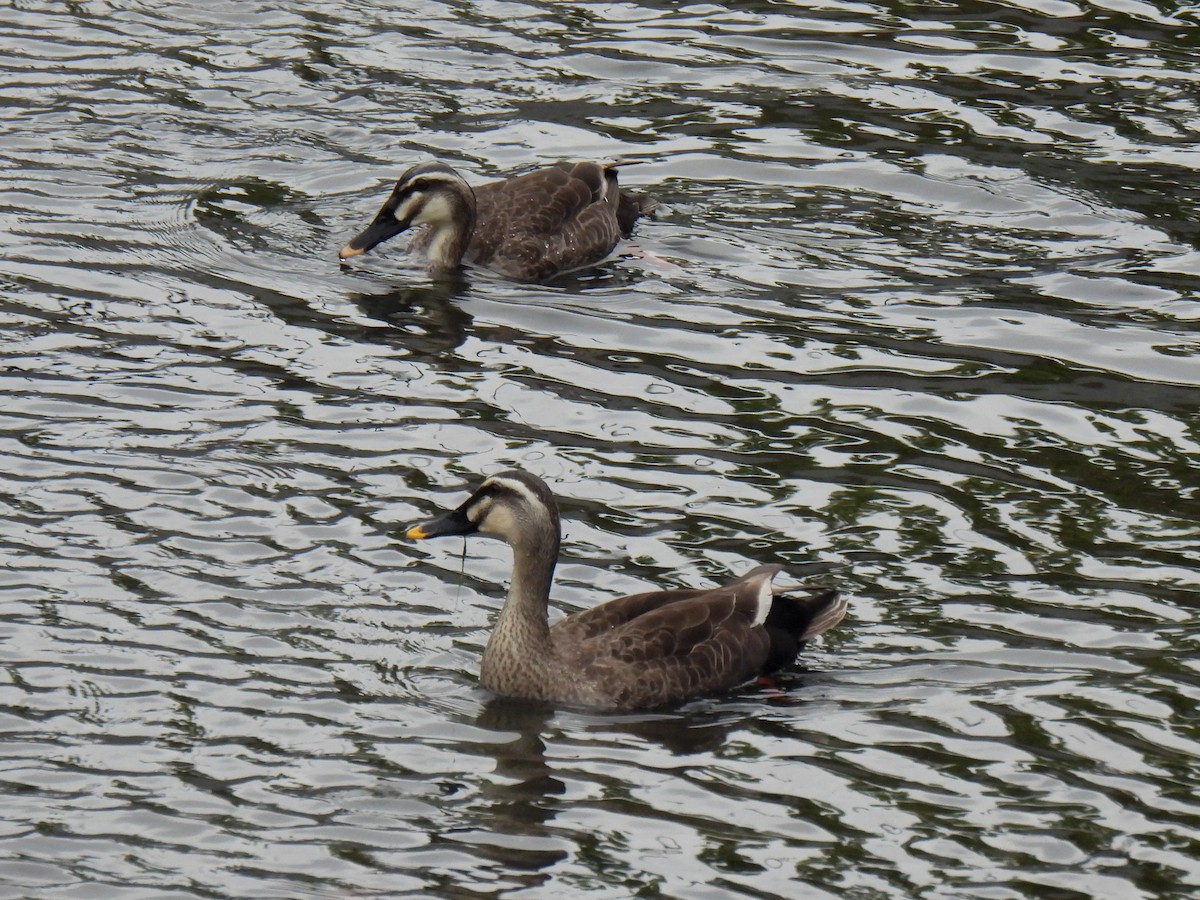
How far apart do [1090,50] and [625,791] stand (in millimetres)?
12561

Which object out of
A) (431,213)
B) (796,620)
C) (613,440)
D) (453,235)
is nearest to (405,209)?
(431,213)

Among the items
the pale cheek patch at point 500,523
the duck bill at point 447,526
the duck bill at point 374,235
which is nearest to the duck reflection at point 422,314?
the duck bill at point 374,235

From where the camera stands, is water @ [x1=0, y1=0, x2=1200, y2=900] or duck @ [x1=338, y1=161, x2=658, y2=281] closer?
water @ [x1=0, y1=0, x2=1200, y2=900]

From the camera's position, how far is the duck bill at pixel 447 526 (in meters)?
10.8

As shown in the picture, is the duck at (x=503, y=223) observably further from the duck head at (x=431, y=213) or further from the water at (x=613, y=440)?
the water at (x=613, y=440)

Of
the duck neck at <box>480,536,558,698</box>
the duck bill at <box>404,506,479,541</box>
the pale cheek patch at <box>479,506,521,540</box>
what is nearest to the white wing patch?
the duck neck at <box>480,536,558,698</box>

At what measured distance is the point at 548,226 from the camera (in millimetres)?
16422

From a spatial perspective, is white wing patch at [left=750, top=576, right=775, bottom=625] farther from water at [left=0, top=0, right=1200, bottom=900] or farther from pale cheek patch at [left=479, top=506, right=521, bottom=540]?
pale cheek patch at [left=479, top=506, right=521, bottom=540]

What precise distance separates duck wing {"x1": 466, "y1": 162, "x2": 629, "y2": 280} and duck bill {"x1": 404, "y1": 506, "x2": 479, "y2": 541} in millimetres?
5783

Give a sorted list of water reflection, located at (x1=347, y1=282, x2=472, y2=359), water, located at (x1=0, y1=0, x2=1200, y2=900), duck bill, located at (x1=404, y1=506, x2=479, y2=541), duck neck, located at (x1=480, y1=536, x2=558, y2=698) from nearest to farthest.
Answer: water, located at (x1=0, y1=0, x2=1200, y2=900), duck neck, located at (x1=480, y1=536, x2=558, y2=698), duck bill, located at (x1=404, y1=506, x2=479, y2=541), water reflection, located at (x1=347, y1=282, x2=472, y2=359)

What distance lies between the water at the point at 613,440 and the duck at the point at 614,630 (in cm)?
19

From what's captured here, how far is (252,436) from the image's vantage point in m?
12.9

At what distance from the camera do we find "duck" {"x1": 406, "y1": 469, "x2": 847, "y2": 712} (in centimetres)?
1053

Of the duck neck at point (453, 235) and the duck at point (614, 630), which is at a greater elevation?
the duck neck at point (453, 235)
